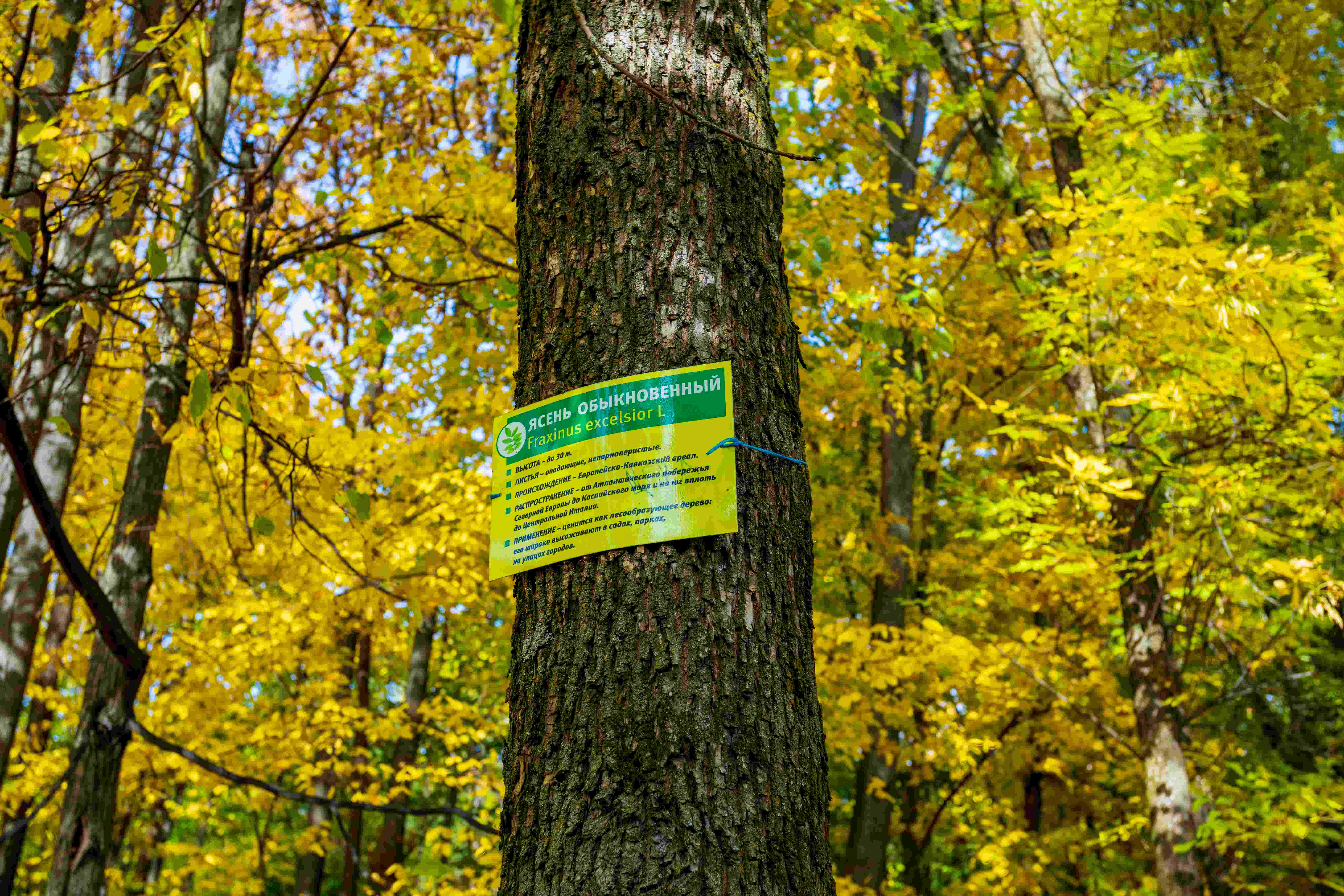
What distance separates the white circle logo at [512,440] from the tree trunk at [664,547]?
56mm

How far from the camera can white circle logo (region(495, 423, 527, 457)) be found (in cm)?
156

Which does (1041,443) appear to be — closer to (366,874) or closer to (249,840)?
(366,874)

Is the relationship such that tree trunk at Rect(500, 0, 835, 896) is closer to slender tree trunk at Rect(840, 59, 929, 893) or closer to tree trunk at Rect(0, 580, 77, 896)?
slender tree trunk at Rect(840, 59, 929, 893)

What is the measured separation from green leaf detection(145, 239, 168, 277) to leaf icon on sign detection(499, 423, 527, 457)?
1.20 meters

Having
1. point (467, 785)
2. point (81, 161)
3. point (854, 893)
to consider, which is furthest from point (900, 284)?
point (467, 785)

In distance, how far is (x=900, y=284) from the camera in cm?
514

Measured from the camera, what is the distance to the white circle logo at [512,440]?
5.13 feet

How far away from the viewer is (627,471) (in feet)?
4.73

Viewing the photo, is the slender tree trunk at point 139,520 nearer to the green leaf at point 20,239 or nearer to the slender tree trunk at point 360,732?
the green leaf at point 20,239

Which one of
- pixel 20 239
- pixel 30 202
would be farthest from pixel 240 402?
pixel 30 202

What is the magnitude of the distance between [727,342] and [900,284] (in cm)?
386

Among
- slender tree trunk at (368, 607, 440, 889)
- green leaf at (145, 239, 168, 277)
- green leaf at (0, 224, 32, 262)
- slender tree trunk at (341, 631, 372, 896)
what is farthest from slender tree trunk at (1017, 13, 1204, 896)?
slender tree trunk at (368, 607, 440, 889)

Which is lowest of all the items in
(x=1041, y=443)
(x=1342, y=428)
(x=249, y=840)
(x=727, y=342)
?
(x=249, y=840)

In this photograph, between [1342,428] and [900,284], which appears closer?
[900,284]
